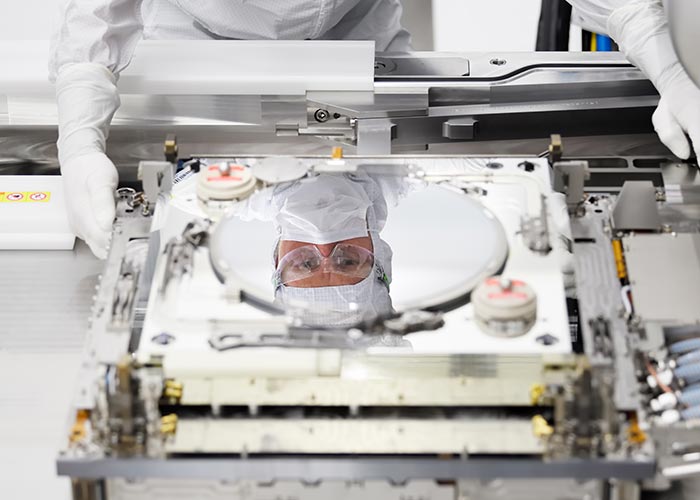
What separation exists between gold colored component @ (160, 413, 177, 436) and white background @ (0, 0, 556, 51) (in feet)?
14.0

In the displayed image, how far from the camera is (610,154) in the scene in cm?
286

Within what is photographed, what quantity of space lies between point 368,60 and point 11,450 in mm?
1521

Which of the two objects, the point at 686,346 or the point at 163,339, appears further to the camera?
the point at 686,346

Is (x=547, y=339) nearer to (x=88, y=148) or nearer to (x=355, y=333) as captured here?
(x=355, y=333)

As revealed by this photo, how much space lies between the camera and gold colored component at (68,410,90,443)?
5.55ft

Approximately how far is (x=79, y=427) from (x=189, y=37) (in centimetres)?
203

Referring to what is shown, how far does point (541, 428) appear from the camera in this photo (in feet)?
5.58

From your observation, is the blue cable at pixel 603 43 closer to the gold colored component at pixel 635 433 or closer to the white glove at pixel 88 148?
the white glove at pixel 88 148

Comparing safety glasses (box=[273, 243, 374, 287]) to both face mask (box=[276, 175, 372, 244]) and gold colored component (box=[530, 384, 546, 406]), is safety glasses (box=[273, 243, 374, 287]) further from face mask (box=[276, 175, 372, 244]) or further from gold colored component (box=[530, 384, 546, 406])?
gold colored component (box=[530, 384, 546, 406])

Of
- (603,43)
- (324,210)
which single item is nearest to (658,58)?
(324,210)

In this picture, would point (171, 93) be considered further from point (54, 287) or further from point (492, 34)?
point (492, 34)

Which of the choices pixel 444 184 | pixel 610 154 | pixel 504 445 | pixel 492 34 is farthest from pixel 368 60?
pixel 492 34

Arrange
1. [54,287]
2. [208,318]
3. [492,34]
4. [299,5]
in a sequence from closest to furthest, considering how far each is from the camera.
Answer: [208,318] < [54,287] < [299,5] < [492,34]

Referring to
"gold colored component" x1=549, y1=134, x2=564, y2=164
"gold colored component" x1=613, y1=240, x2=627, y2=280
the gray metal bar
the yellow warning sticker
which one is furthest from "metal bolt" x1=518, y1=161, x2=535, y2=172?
the yellow warning sticker
